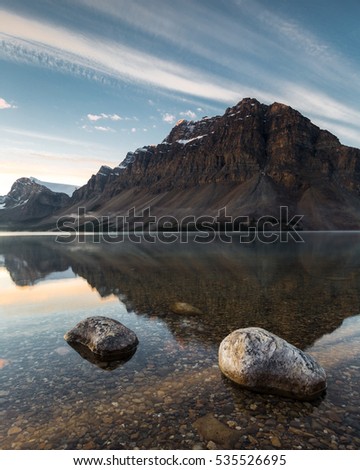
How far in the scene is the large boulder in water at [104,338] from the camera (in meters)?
14.1

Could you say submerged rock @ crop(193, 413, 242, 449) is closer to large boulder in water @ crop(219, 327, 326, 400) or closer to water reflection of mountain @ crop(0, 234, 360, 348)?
large boulder in water @ crop(219, 327, 326, 400)

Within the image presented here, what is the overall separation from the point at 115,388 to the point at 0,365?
519cm

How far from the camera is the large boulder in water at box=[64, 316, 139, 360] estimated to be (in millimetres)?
14117

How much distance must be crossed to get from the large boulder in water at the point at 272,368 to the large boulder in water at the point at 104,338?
185 inches

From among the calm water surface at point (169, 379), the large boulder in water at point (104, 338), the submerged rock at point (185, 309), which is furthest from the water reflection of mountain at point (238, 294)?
the large boulder in water at point (104, 338)

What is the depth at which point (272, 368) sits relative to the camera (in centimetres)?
1101

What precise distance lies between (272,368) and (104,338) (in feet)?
24.1

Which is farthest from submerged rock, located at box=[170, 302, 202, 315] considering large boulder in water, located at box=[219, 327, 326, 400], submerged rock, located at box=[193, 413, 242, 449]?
submerged rock, located at box=[193, 413, 242, 449]

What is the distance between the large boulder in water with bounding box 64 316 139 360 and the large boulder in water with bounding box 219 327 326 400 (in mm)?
4704

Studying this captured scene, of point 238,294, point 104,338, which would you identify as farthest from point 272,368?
point 238,294

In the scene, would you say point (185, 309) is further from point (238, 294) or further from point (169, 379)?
point (169, 379)

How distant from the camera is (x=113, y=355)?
45.9 ft

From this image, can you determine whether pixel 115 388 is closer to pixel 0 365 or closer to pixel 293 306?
pixel 0 365

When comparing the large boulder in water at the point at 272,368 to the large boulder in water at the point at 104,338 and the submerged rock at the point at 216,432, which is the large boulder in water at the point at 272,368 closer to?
the submerged rock at the point at 216,432
